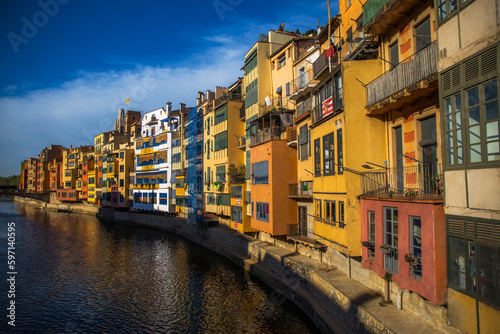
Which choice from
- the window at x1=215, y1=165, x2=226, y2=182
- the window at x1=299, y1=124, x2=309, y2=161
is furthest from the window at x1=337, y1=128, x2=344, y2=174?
the window at x1=215, y1=165, x2=226, y2=182

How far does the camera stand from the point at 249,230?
33281 millimetres

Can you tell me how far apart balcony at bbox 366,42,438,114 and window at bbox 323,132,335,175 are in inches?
103

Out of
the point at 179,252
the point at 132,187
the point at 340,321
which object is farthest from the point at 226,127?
the point at 132,187

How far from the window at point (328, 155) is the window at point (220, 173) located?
21.5m

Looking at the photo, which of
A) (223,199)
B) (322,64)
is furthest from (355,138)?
(223,199)

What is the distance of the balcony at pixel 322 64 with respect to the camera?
20.0 meters

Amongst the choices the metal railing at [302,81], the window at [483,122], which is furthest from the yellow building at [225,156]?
the window at [483,122]

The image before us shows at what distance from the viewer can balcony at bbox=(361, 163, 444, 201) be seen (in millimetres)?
12151

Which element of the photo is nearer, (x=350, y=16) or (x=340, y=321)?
(x=340, y=321)

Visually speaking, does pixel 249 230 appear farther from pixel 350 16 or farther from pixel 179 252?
pixel 350 16

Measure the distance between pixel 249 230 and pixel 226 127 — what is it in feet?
39.4

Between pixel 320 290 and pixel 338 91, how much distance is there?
404 inches

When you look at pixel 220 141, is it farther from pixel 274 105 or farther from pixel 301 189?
→ pixel 301 189

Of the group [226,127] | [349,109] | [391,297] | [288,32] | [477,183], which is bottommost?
[391,297]
